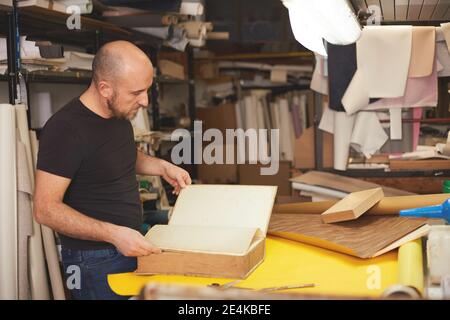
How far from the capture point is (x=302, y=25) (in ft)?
6.31

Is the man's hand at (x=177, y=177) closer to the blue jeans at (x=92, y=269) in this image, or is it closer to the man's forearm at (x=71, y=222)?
the blue jeans at (x=92, y=269)

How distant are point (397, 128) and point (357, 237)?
117 centimetres

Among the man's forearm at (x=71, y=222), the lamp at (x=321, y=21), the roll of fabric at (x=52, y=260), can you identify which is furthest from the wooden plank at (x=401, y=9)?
the roll of fabric at (x=52, y=260)

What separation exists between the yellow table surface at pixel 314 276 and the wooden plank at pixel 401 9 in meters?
0.81

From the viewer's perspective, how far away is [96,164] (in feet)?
6.93

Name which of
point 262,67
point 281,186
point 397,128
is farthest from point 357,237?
point 262,67

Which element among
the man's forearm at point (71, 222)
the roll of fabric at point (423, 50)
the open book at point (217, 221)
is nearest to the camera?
the open book at point (217, 221)

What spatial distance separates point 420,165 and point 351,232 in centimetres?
→ 120

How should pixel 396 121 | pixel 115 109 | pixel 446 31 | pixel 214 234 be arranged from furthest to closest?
1. pixel 396 121
2. pixel 446 31
3. pixel 115 109
4. pixel 214 234

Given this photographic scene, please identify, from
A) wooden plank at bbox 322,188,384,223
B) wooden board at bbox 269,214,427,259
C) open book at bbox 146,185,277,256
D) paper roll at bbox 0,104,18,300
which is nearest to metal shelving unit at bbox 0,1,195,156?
paper roll at bbox 0,104,18,300

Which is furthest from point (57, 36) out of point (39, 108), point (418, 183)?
point (418, 183)

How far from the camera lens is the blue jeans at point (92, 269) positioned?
2.08 m

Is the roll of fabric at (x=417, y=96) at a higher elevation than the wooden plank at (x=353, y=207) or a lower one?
higher

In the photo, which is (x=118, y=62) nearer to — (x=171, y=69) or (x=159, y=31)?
(x=159, y=31)
